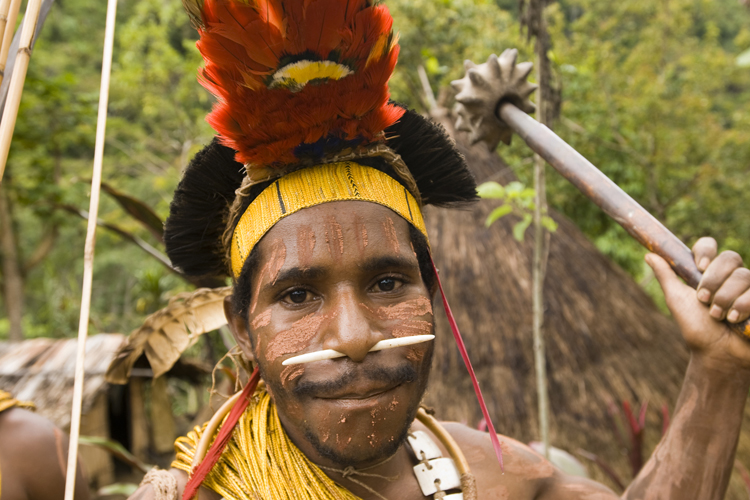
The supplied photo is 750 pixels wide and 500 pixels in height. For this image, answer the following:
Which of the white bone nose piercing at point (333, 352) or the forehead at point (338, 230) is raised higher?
the forehead at point (338, 230)

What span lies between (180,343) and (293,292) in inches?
39.8

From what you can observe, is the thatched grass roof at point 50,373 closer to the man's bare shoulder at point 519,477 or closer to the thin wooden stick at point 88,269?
the man's bare shoulder at point 519,477

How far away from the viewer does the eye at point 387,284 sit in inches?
54.7

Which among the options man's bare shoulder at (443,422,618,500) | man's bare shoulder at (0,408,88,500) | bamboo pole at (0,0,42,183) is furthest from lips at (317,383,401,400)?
man's bare shoulder at (0,408,88,500)

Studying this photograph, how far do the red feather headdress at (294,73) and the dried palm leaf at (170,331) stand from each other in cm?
93

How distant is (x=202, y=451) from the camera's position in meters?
1.43

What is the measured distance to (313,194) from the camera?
139 centimetres

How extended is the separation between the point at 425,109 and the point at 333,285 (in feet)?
19.5

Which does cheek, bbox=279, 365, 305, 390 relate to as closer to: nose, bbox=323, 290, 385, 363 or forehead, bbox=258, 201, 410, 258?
nose, bbox=323, 290, 385, 363

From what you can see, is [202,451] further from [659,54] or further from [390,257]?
[659,54]

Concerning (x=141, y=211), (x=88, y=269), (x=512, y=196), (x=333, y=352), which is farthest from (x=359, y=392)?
(x=512, y=196)

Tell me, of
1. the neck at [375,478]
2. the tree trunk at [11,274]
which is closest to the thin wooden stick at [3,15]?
the neck at [375,478]

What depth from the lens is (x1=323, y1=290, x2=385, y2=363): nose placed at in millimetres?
1219

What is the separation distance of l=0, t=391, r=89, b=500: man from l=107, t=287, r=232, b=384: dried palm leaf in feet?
1.05
